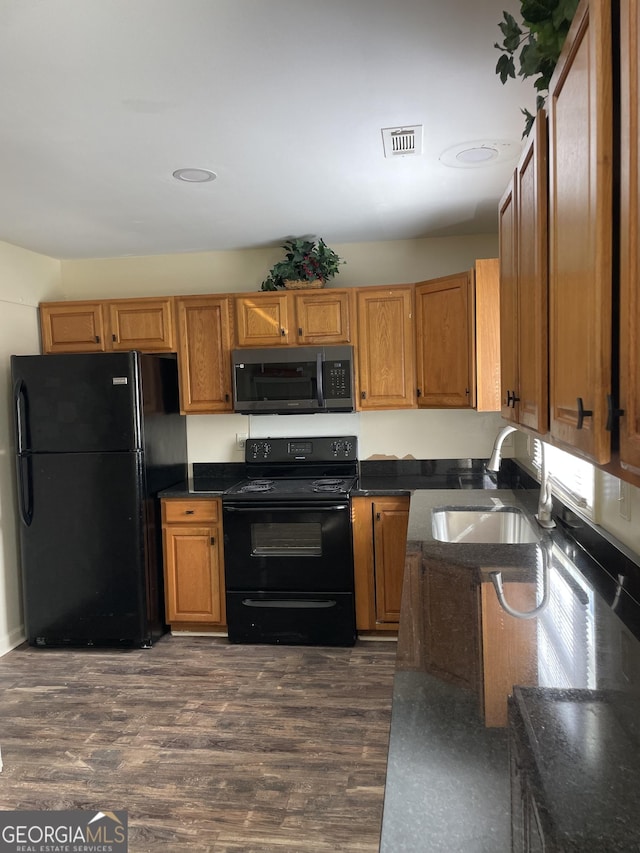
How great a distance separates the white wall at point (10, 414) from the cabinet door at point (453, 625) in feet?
9.31

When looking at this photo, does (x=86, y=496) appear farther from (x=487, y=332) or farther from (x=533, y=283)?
(x=533, y=283)

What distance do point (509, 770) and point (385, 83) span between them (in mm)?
1824

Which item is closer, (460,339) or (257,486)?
(460,339)

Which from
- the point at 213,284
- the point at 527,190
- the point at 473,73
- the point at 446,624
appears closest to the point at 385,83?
the point at 473,73

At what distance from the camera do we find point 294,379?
360 centimetres

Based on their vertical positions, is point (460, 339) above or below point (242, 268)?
below

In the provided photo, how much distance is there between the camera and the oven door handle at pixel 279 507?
335cm

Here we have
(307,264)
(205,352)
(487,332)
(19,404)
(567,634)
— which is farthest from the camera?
(205,352)

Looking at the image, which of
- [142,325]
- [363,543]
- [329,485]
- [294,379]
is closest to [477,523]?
[363,543]

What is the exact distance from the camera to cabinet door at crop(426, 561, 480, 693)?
117 cm

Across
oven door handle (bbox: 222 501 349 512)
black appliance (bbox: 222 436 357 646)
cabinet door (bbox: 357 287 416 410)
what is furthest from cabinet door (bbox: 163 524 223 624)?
cabinet door (bbox: 357 287 416 410)

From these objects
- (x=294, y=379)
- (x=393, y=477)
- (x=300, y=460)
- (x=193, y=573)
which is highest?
(x=294, y=379)

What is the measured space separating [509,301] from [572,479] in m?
0.93

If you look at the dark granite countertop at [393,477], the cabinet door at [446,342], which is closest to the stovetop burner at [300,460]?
the dark granite countertop at [393,477]
